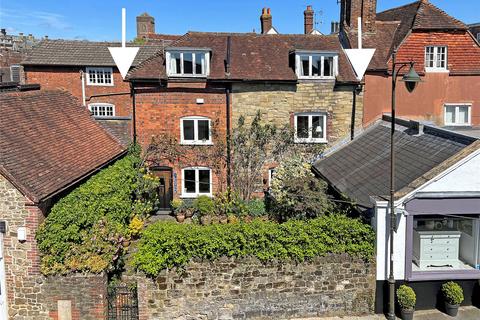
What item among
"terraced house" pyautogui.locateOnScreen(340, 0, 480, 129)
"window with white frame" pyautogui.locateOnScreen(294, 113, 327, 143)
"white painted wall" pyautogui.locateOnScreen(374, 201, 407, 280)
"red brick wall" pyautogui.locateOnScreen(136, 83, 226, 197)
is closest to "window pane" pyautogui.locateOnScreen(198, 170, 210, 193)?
"red brick wall" pyautogui.locateOnScreen(136, 83, 226, 197)

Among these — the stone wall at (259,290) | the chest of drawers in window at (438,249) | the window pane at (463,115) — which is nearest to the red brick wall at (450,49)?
the window pane at (463,115)

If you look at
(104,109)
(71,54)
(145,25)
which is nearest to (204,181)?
(104,109)

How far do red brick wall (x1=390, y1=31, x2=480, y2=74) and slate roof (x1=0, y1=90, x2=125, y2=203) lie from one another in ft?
50.5

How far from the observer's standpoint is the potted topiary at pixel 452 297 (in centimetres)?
1146

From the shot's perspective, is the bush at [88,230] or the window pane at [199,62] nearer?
the bush at [88,230]

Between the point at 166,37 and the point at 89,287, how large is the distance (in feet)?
133

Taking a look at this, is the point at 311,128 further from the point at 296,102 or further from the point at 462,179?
the point at 462,179

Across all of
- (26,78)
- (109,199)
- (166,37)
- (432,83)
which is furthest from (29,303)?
(166,37)

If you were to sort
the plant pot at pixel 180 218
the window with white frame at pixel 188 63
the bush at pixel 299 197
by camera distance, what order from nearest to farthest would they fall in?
the bush at pixel 299 197
the plant pot at pixel 180 218
the window with white frame at pixel 188 63

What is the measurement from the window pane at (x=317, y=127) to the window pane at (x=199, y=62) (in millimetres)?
6108

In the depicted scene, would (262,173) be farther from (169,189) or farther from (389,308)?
(389,308)

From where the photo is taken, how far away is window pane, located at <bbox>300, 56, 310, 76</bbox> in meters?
20.9

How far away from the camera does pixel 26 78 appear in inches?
1298

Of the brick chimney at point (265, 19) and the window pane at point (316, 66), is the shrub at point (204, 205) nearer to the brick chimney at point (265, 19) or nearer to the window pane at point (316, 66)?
the window pane at point (316, 66)
